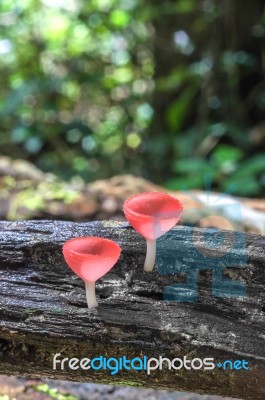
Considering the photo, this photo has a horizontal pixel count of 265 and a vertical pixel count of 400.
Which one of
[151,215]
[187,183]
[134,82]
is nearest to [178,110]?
[134,82]

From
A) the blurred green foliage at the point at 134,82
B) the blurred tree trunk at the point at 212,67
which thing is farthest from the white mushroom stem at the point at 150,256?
the blurred tree trunk at the point at 212,67

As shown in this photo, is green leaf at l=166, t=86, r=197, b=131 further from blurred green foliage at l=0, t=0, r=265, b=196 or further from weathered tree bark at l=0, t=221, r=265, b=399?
weathered tree bark at l=0, t=221, r=265, b=399

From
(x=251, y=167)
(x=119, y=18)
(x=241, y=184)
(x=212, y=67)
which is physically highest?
(x=119, y=18)

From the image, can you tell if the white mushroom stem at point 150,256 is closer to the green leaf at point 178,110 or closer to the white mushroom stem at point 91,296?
the white mushroom stem at point 91,296

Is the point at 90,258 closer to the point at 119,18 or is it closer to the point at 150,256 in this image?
the point at 150,256

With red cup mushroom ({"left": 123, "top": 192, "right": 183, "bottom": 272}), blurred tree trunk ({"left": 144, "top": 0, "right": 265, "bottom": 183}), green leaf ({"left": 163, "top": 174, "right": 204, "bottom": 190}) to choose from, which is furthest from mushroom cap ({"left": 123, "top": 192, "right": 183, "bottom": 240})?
blurred tree trunk ({"left": 144, "top": 0, "right": 265, "bottom": 183})
